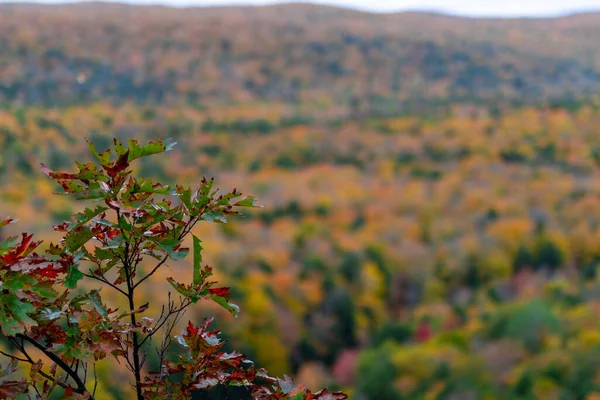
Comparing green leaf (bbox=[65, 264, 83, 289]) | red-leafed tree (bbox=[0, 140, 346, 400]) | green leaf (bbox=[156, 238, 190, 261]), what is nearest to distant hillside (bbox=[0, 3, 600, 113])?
red-leafed tree (bbox=[0, 140, 346, 400])

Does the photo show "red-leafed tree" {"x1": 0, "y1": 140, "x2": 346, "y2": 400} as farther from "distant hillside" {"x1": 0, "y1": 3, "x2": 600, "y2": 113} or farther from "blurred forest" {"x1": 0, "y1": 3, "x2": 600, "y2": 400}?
"distant hillside" {"x1": 0, "y1": 3, "x2": 600, "y2": 113}

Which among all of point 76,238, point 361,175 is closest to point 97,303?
point 76,238

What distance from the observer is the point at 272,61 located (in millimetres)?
147750

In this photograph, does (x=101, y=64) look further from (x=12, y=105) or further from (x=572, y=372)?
(x=572, y=372)

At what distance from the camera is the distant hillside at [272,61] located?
106 metres

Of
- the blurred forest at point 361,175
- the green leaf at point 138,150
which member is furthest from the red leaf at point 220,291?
the blurred forest at point 361,175

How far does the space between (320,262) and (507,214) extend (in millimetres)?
28814

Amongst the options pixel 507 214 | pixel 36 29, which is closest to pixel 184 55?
pixel 36 29

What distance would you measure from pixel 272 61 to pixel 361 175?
59519 millimetres

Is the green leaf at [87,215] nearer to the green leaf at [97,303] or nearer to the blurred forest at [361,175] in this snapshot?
the green leaf at [97,303]

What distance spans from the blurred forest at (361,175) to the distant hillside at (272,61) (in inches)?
27.2

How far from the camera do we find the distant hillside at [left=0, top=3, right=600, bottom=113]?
10594cm

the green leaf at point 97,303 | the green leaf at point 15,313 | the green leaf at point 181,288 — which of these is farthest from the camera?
the green leaf at point 181,288

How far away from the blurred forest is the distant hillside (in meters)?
0.69
